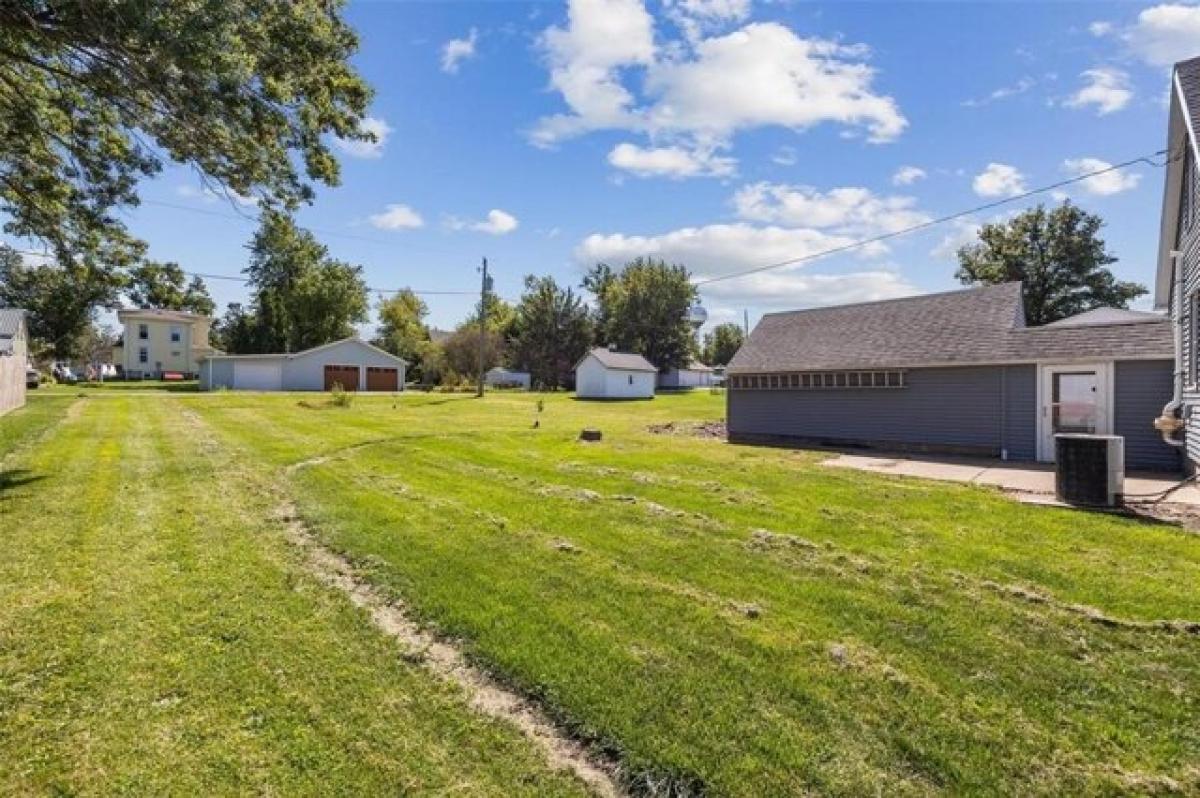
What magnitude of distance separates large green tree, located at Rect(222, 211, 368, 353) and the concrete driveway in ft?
156

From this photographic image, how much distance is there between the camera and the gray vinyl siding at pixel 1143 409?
12031mm

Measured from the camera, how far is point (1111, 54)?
39.5 feet

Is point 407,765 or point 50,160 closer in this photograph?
point 407,765

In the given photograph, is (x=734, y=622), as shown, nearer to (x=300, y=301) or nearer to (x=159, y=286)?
(x=159, y=286)

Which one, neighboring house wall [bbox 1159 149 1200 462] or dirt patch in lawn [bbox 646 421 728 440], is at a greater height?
neighboring house wall [bbox 1159 149 1200 462]

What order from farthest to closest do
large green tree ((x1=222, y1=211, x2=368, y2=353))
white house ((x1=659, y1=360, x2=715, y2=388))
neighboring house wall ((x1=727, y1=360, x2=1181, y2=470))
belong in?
white house ((x1=659, y1=360, x2=715, y2=388)), large green tree ((x1=222, y1=211, x2=368, y2=353)), neighboring house wall ((x1=727, y1=360, x2=1181, y2=470))

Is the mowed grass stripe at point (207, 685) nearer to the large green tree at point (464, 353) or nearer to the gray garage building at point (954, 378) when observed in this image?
the gray garage building at point (954, 378)

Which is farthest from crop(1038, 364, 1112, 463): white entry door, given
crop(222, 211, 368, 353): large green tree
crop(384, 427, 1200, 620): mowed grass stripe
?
crop(222, 211, 368, 353): large green tree

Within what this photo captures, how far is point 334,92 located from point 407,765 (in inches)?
300

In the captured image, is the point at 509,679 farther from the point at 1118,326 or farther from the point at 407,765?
the point at 1118,326

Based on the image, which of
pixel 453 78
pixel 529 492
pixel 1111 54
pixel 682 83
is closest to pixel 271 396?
pixel 453 78

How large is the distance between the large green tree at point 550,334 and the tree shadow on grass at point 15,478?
45234 millimetres

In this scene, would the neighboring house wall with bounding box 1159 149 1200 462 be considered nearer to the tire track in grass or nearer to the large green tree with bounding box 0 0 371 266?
the tire track in grass

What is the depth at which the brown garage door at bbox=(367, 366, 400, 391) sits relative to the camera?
1804 inches
